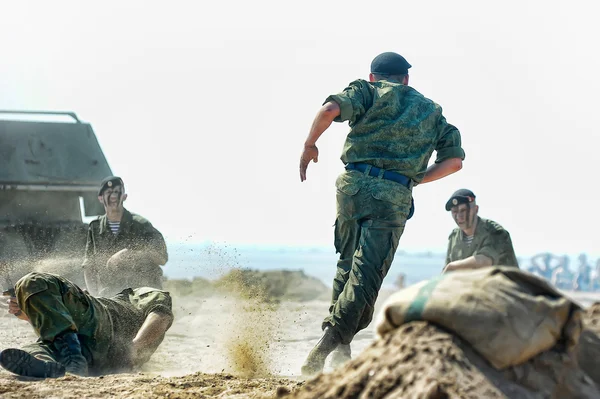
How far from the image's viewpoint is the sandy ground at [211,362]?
386 cm

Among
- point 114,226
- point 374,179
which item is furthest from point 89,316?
point 114,226

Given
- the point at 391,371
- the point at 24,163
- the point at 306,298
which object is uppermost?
the point at 391,371

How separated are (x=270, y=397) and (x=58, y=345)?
5.28ft

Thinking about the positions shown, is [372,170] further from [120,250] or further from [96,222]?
[96,222]

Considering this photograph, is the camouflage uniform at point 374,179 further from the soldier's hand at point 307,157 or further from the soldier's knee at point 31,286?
the soldier's knee at point 31,286

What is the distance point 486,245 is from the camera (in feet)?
21.8

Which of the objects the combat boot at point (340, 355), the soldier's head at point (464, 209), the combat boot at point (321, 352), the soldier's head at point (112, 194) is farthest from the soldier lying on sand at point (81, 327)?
the soldier's head at point (464, 209)

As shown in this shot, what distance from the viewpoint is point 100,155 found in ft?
43.6

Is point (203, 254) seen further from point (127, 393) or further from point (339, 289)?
point (127, 393)

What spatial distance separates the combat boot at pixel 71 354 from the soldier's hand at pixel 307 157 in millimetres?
1454

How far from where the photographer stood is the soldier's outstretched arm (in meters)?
4.87

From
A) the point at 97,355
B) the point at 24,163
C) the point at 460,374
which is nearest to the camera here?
the point at 460,374

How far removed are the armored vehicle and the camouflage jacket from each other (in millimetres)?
6599

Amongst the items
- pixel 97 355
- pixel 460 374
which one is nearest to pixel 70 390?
pixel 97 355
